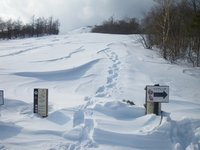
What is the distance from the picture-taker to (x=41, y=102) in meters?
8.34

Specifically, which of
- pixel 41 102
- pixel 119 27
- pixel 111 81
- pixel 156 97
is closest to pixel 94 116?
pixel 41 102

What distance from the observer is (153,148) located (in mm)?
6488

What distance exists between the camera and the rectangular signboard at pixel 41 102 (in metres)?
8.23

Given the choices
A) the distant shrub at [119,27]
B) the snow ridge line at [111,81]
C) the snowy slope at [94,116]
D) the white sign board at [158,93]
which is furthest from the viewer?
the distant shrub at [119,27]

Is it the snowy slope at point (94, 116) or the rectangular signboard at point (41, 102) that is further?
the rectangular signboard at point (41, 102)

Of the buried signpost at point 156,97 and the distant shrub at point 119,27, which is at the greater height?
the distant shrub at point 119,27

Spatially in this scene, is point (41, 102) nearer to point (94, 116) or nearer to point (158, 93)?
point (94, 116)

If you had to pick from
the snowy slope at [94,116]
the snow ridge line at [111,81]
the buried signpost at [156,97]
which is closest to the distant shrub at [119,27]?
the snow ridge line at [111,81]

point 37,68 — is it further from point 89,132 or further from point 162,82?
point 89,132

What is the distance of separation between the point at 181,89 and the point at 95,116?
7695 mm

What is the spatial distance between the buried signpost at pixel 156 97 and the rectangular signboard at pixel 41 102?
2599mm

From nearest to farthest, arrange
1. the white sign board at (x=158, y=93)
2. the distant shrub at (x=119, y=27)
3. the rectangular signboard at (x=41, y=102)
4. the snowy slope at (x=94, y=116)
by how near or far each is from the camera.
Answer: the snowy slope at (x=94, y=116), the white sign board at (x=158, y=93), the rectangular signboard at (x=41, y=102), the distant shrub at (x=119, y=27)

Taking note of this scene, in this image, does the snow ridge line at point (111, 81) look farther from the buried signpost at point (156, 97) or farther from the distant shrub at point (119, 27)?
the distant shrub at point (119, 27)

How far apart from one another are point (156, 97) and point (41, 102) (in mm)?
2935
